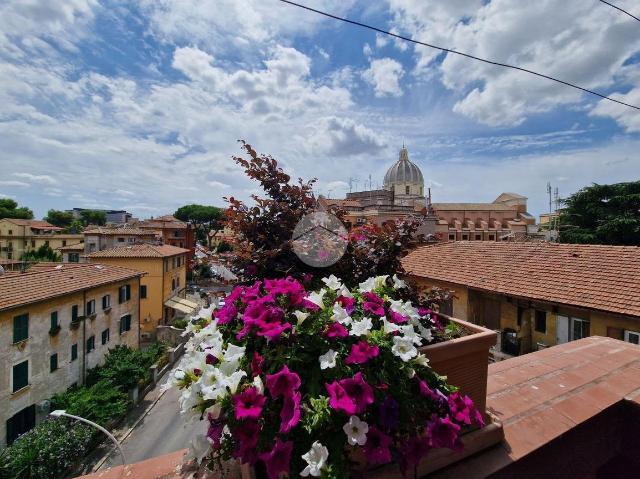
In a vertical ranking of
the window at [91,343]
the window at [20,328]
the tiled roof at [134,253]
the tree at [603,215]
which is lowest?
the window at [91,343]

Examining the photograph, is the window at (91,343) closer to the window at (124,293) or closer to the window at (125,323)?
the window at (125,323)

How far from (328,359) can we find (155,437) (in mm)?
16620

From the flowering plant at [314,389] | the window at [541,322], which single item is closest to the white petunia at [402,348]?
the flowering plant at [314,389]

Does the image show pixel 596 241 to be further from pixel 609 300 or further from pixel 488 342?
pixel 488 342

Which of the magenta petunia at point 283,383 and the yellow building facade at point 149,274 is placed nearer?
the magenta petunia at point 283,383

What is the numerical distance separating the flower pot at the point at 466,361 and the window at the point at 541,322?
29.9ft

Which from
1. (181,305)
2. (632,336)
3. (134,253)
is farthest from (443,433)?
(181,305)

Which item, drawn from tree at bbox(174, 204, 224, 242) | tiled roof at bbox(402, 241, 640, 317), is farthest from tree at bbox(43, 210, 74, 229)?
tiled roof at bbox(402, 241, 640, 317)

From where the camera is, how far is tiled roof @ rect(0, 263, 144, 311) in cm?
1331

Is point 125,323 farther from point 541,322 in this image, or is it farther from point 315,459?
point 315,459

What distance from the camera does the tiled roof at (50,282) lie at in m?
13.3

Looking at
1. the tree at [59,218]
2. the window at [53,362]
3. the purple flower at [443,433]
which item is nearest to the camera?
the purple flower at [443,433]

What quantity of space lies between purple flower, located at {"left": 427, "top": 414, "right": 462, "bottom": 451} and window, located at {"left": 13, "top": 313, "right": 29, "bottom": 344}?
16408mm

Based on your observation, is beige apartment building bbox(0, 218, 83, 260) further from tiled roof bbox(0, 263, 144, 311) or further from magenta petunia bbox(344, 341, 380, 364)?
magenta petunia bbox(344, 341, 380, 364)
